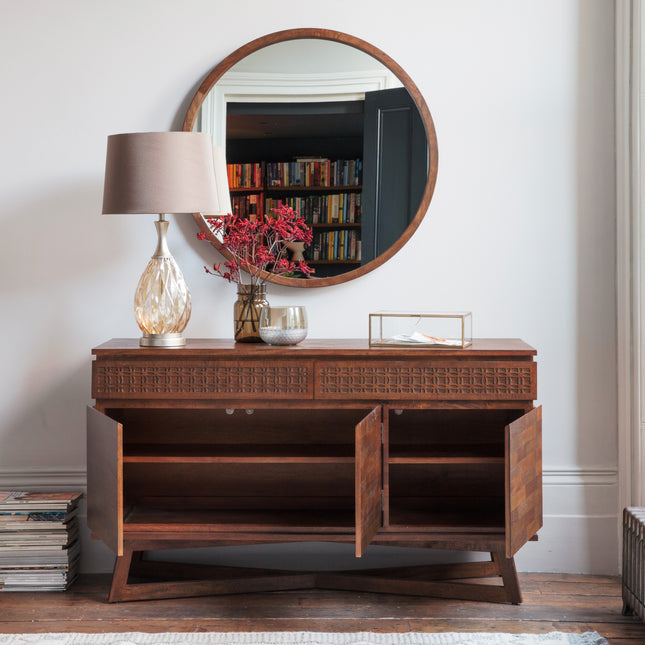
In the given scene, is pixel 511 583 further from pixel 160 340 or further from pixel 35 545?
pixel 35 545

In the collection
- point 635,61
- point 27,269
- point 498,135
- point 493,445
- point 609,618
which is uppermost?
point 635,61

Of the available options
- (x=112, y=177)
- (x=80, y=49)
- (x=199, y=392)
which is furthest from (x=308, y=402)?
(x=80, y=49)

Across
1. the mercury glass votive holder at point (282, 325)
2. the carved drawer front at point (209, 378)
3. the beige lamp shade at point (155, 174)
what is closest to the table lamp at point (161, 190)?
the beige lamp shade at point (155, 174)

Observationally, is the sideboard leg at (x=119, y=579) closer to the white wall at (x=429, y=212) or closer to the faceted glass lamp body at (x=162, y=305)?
the white wall at (x=429, y=212)

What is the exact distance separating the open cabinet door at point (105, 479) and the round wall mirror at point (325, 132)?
0.80 metres

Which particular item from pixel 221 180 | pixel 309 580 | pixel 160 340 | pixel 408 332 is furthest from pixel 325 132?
pixel 309 580

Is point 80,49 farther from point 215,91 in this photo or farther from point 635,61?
point 635,61

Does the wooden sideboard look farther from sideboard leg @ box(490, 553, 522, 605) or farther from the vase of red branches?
the vase of red branches

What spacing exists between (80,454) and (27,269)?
702mm

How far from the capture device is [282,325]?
7.48ft

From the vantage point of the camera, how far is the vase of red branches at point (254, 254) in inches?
94.3

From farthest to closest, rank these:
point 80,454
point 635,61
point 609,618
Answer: point 80,454
point 635,61
point 609,618

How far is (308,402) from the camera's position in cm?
223

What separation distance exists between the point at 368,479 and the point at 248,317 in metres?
0.67
